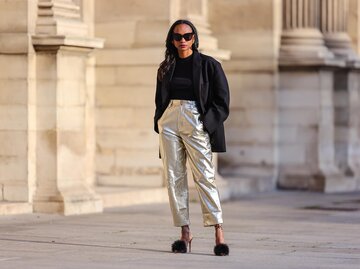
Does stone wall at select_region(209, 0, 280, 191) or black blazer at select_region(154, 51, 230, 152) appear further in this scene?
stone wall at select_region(209, 0, 280, 191)

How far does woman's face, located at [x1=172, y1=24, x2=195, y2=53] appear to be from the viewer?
1266 cm

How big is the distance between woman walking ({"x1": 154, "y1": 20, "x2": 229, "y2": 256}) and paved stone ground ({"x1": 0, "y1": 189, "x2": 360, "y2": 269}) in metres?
0.47

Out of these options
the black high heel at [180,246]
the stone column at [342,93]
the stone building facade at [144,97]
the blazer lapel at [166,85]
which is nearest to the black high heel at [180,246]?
the black high heel at [180,246]

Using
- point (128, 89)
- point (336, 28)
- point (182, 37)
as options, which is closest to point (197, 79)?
point (182, 37)

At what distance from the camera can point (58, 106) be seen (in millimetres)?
17547

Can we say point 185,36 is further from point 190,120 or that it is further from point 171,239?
point 171,239

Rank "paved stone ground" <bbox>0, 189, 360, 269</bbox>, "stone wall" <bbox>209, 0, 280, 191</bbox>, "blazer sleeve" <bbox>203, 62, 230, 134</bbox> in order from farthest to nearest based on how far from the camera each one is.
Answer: "stone wall" <bbox>209, 0, 280, 191</bbox>
"blazer sleeve" <bbox>203, 62, 230, 134</bbox>
"paved stone ground" <bbox>0, 189, 360, 269</bbox>

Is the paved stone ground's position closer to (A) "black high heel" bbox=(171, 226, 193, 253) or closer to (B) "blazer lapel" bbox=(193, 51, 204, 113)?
(A) "black high heel" bbox=(171, 226, 193, 253)

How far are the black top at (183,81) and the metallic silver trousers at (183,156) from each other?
0.06 metres

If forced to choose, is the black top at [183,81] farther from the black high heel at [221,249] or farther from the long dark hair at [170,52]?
the black high heel at [221,249]

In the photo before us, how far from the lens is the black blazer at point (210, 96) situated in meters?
12.6

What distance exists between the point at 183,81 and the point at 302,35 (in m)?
12.7

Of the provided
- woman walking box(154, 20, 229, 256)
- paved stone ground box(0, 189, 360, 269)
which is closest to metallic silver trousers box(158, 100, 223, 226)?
woman walking box(154, 20, 229, 256)

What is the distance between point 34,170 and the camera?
17641 mm
